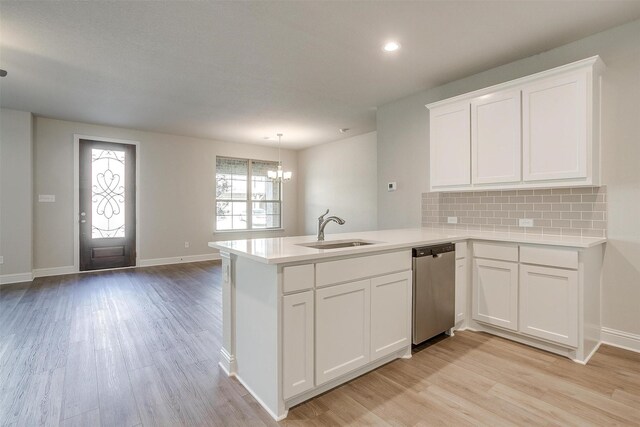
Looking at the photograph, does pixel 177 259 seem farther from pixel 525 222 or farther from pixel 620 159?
pixel 620 159

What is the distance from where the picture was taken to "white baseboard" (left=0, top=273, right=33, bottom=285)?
188 inches

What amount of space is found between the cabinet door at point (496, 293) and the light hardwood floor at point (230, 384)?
0.20 m

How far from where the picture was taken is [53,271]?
5.33m

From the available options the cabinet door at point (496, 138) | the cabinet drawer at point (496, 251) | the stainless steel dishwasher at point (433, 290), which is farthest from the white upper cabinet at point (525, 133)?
the stainless steel dishwasher at point (433, 290)

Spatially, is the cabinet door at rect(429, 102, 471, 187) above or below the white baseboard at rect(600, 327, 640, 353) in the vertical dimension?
above

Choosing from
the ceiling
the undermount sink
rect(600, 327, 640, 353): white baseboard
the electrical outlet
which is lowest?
rect(600, 327, 640, 353): white baseboard

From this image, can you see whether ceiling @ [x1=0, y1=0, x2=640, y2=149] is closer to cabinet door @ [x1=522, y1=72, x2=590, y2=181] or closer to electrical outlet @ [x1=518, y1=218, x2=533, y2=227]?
cabinet door @ [x1=522, y1=72, x2=590, y2=181]

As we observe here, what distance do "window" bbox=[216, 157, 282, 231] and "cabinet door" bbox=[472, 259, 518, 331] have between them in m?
5.69

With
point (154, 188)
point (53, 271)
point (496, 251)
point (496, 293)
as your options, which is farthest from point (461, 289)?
point (53, 271)

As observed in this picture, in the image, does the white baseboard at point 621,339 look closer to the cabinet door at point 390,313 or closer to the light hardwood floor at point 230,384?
the light hardwood floor at point 230,384

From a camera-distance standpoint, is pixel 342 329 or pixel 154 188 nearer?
pixel 342 329

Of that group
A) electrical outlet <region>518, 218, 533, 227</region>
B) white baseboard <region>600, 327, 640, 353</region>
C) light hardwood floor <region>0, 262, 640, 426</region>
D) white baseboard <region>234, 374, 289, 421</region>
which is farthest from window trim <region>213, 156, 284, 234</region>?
white baseboard <region>600, 327, 640, 353</region>

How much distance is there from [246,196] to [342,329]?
604cm

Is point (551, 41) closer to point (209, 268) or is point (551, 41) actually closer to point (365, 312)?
point (365, 312)
